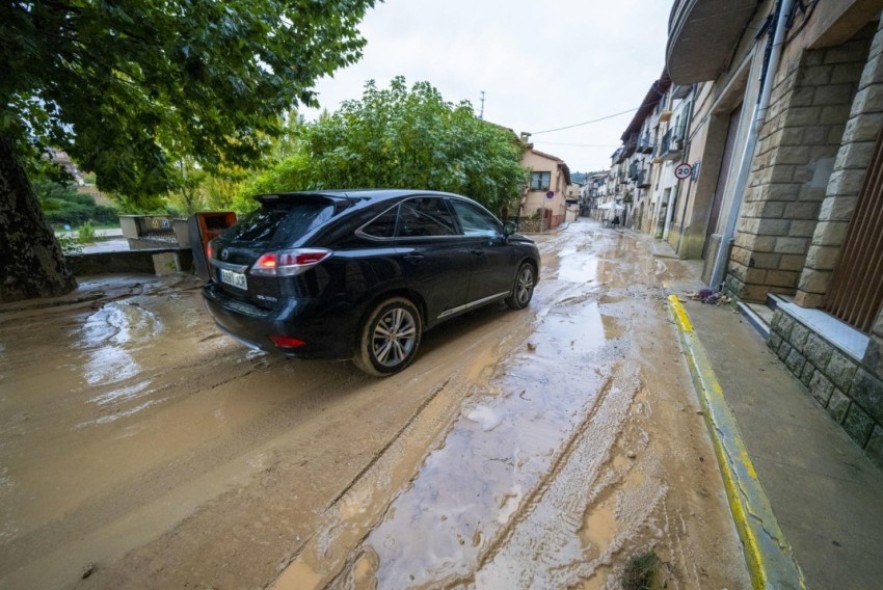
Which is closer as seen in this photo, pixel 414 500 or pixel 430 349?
pixel 414 500

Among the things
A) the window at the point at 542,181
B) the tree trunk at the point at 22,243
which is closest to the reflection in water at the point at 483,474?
the tree trunk at the point at 22,243

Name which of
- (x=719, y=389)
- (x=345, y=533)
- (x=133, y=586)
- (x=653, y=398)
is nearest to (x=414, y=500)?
(x=345, y=533)

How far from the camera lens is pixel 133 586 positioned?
150cm

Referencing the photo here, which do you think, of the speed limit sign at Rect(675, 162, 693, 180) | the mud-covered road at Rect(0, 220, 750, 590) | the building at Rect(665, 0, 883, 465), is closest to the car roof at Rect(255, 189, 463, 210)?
the mud-covered road at Rect(0, 220, 750, 590)

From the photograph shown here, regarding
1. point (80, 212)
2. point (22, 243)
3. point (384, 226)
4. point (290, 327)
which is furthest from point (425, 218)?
point (80, 212)

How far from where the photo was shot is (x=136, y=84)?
545cm

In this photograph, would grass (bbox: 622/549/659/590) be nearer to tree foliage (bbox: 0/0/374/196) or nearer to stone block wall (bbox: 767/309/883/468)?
stone block wall (bbox: 767/309/883/468)

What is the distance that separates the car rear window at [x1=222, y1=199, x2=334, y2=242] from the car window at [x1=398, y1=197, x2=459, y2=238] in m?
0.72

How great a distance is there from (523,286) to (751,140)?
13.7ft

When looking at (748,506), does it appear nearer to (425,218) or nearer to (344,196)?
(425,218)

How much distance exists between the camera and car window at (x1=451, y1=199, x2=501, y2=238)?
407cm

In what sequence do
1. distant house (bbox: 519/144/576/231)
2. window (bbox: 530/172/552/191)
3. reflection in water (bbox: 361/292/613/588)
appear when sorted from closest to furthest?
1. reflection in water (bbox: 361/292/613/588)
2. distant house (bbox: 519/144/576/231)
3. window (bbox: 530/172/552/191)

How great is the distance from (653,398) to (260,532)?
2.98 metres

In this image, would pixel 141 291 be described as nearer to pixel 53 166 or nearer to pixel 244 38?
pixel 53 166
